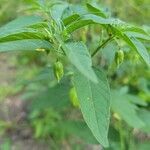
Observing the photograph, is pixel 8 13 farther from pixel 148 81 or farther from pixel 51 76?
pixel 51 76

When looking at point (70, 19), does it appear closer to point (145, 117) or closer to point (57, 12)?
point (57, 12)

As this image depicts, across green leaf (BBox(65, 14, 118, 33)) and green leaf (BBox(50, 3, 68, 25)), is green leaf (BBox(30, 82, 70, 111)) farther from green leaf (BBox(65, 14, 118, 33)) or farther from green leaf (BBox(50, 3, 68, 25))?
green leaf (BBox(65, 14, 118, 33))

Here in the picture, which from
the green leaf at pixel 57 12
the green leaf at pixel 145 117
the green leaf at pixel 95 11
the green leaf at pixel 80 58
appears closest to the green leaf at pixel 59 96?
the green leaf at pixel 145 117

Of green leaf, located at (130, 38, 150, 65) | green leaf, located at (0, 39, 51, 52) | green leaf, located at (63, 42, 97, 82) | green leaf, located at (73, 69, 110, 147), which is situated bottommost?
green leaf, located at (73, 69, 110, 147)

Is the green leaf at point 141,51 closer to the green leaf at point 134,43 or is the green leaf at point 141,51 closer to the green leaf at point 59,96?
the green leaf at point 134,43

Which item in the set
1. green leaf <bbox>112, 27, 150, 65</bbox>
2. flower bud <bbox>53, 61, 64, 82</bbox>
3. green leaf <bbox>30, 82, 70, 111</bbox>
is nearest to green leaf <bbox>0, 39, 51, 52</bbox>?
flower bud <bbox>53, 61, 64, 82</bbox>

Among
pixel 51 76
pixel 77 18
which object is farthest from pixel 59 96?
pixel 77 18

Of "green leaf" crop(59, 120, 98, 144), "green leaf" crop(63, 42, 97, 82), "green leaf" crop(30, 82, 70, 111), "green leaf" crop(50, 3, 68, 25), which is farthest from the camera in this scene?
"green leaf" crop(30, 82, 70, 111)
